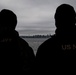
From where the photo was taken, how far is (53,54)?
3.07m

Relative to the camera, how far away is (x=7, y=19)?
12.6 feet

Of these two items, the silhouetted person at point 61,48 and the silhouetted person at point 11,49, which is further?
the silhouetted person at point 11,49

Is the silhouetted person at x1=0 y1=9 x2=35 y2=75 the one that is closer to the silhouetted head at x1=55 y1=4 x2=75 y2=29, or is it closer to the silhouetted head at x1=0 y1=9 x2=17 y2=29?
the silhouetted head at x1=0 y1=9 x2=17 y2=29

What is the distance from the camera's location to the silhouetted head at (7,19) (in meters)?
3.80

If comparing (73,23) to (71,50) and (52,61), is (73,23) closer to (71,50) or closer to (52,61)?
(71,50)

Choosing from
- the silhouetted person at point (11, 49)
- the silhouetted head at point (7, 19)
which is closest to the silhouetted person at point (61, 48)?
the silhouetted person at point (11, 49)

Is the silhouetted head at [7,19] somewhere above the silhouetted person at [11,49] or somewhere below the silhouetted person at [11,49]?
above

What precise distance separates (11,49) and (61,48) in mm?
1133

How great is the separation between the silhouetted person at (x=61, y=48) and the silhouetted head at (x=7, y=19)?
1.02 m

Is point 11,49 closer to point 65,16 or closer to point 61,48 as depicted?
point 61,48

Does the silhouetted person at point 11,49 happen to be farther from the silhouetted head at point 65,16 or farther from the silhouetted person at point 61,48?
the silhouetted head at point 65,16

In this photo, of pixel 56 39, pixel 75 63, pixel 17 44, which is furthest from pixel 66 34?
pixel 17 44

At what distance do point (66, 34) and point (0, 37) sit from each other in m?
1.33

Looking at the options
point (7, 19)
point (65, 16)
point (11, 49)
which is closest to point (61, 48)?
point (65, 16)
